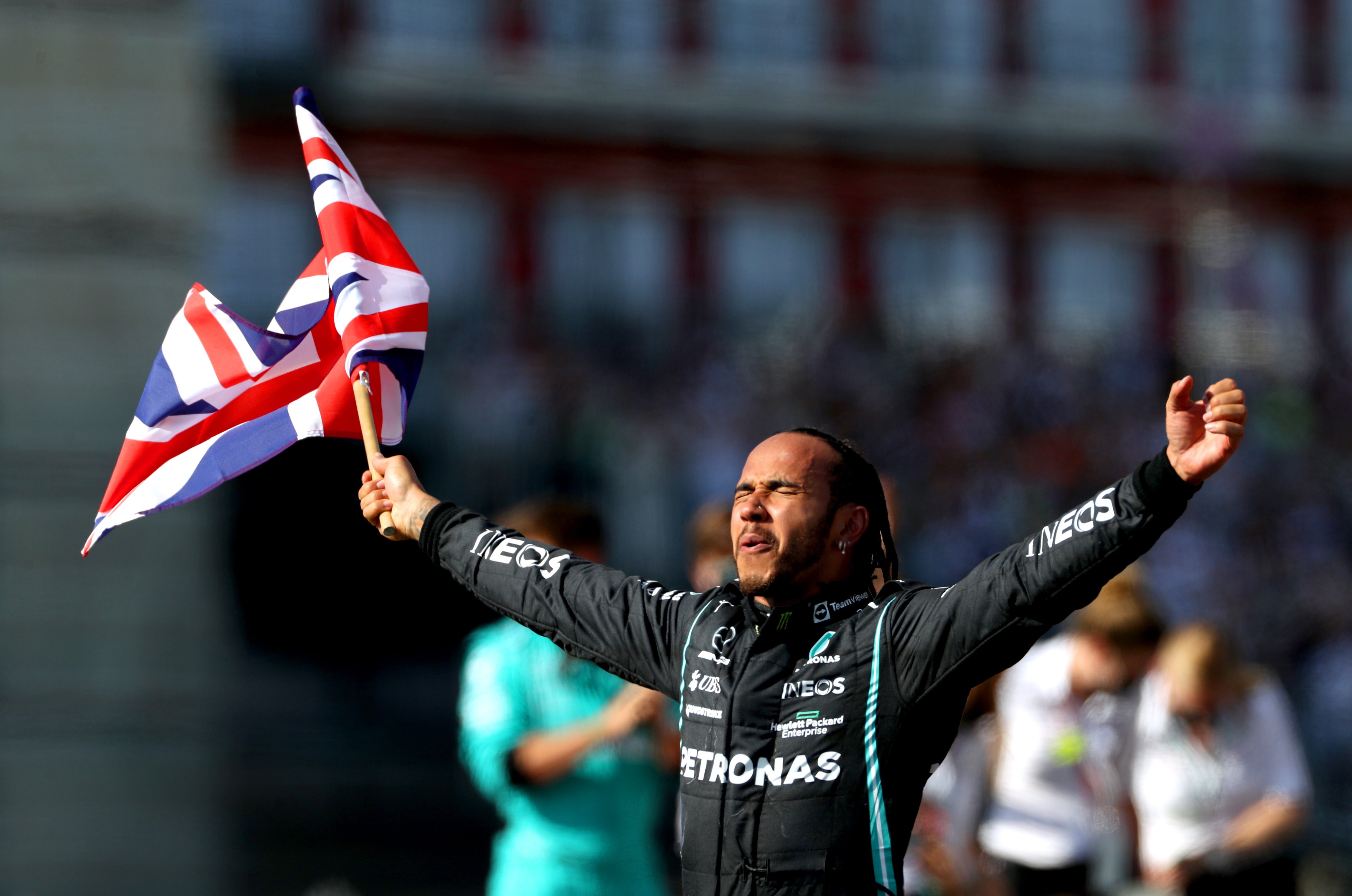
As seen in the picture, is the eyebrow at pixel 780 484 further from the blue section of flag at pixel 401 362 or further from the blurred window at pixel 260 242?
the blurred window at pixel 260 242

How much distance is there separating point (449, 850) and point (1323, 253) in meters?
15.7

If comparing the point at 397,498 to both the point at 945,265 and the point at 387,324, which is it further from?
the point at 945,265

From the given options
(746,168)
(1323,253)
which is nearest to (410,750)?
(746,168)

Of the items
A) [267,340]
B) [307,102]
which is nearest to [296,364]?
[267,340]

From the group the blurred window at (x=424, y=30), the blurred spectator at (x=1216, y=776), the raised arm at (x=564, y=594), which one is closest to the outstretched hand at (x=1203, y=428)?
the raised arm at (x=564, y=594)

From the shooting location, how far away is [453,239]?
19.2m

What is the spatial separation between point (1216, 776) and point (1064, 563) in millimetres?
3727

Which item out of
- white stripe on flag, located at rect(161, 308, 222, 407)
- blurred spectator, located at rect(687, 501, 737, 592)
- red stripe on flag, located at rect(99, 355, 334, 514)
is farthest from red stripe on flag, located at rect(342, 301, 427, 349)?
blurred spectator, located at rect(687, 501, 737, 592)

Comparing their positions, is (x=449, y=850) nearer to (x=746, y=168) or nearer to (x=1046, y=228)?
(x=746, y=168)

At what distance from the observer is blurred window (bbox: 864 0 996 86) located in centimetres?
2025

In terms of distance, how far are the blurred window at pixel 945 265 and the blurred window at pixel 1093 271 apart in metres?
0.71

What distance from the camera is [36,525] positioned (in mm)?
7277

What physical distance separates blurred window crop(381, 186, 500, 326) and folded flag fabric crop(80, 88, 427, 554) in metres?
13.7

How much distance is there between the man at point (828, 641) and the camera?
2.57 metres
